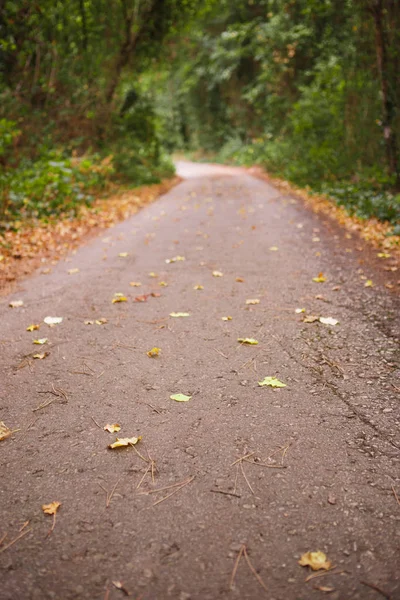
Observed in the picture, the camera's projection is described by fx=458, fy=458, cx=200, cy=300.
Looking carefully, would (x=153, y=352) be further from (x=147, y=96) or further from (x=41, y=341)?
(x=147, y=96)

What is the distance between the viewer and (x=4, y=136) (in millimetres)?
9242

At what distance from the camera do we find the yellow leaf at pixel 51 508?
216 cm

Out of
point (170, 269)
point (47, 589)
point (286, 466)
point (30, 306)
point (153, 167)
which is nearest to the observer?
point (47, 589)

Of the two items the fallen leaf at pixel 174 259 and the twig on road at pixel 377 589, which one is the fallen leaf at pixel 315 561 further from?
the fallen leaf at pixel 174 259

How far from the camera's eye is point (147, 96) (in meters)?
18.1

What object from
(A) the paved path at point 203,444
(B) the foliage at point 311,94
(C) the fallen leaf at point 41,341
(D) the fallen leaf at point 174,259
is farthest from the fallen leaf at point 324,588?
(B) the foliage at point 311,94

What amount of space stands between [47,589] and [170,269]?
4660 millimetres

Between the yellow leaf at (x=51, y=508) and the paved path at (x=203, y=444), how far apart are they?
0.02 meters

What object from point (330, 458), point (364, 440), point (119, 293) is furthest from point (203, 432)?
point (119, 293)

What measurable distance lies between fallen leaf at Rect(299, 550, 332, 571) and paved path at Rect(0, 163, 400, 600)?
1.3 inches

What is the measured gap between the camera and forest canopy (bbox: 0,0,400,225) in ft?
31.2

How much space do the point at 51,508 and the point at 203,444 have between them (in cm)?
87

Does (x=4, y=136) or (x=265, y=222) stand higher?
(x=4, y=136)

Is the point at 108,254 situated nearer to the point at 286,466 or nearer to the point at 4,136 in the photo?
the point at 4,136
